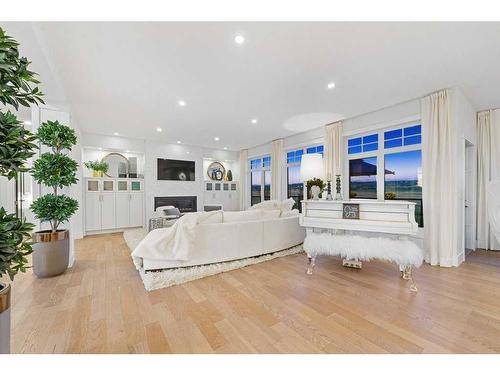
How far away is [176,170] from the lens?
7.31 m

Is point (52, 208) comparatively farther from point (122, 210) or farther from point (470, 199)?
point (470, 199)

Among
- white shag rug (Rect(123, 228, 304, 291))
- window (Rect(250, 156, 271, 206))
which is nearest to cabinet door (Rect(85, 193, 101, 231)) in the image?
white shag rug (Rect(123, 228, 304, 291))

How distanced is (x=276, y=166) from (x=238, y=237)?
3705 mm

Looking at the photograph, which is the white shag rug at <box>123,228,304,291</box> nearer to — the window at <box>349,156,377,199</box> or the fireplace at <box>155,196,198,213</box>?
the window at <box>349,156,377,199</box>

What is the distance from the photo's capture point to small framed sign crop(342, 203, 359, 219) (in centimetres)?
284

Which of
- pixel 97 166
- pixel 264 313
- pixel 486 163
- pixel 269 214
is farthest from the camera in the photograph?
pixel 97 166

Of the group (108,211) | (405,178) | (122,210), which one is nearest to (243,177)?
(122,210)

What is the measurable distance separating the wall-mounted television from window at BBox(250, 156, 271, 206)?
217cm

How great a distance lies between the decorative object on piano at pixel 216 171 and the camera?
8352mm

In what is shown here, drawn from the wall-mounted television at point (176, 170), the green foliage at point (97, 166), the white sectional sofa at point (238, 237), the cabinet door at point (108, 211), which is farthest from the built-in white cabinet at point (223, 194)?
the white sectional sofa at point (238, 237)

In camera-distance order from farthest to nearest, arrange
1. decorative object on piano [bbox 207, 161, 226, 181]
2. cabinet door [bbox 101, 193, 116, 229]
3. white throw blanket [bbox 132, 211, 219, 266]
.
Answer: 1. decorative object on piano [bbox 207, 161, 226, 181]
2. cabinet door [bbox 101, 193, 116, 229]
3. white throw blanket [bbox 132, 211, 219, 266]

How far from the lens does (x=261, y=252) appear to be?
360 centimetres
